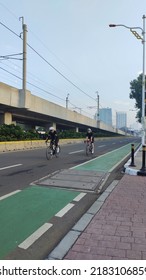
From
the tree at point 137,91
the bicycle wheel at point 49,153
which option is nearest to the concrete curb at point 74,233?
the bicycle wheel at point 49,153

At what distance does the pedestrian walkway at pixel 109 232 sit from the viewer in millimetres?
3596

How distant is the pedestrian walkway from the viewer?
360cm

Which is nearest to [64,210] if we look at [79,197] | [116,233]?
[79,197]

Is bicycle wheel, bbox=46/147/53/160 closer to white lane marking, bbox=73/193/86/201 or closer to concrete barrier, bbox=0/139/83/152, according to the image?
concrete barrier, bbox=0/139/83/152

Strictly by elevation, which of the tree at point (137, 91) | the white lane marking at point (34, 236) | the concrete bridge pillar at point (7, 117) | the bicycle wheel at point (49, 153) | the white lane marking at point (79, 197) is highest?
the tree at point (137, 91)

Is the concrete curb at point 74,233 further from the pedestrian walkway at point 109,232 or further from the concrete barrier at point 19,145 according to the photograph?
the concrete barrier at point 19,145

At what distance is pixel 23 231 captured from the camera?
442 centimetres

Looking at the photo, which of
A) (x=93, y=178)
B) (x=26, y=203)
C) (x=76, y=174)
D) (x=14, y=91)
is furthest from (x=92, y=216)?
(x=14, y=91)

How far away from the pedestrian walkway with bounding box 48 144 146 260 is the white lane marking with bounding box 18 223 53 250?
441mm

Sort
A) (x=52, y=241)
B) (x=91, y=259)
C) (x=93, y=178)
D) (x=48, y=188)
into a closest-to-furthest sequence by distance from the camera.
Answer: (x=91, y=259), (x=52, y=241), (x=48, y=188), (x=93, y=178)

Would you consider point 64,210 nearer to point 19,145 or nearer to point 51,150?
point 51,150
